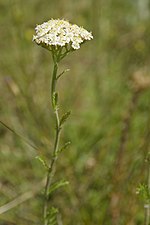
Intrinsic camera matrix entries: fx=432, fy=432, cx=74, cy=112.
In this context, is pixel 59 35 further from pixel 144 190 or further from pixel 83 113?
pixel 83 113

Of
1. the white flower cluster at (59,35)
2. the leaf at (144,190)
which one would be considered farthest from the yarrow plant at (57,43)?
the leaf at (144,190)

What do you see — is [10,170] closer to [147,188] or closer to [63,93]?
[63,93]

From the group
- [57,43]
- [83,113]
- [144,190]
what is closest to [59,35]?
[57,43]

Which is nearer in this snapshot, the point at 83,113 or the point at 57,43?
the point at 57,43

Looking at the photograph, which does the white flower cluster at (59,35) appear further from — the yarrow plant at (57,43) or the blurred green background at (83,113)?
the blurred green background at (83,113)

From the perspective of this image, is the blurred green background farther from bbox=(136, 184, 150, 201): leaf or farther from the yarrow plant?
the yarrow plant
